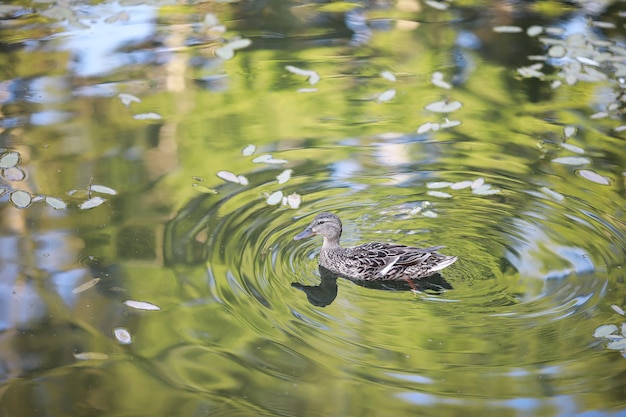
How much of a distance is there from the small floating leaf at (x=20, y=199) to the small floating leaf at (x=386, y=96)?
135 inches

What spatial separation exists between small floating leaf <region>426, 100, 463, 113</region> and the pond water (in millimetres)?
22

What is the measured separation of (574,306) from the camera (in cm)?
555

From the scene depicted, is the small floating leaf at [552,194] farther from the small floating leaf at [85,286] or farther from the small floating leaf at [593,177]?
the small floating leaf at [85,286]

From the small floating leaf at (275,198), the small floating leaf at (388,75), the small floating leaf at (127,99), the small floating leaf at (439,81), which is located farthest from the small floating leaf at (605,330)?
the small floating leaf at (127,99)

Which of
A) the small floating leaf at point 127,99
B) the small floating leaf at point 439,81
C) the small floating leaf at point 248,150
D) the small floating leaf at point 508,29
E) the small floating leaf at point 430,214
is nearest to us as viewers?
the small floating leaf at point 430,214

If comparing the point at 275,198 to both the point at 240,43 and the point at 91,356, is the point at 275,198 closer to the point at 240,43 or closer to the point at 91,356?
the point at 91,356

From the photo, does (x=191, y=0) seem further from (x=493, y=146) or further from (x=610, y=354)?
(x=610, y=354)

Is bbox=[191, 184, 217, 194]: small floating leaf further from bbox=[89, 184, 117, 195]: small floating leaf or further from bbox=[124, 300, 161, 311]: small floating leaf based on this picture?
bbox=[124, 300, 161, 311]: small floating leaf

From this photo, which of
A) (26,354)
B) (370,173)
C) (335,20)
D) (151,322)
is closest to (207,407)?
(151,322)

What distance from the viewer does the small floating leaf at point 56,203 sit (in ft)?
21.7

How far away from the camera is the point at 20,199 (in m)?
6.61

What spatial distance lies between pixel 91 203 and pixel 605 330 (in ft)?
Answer: 12.4

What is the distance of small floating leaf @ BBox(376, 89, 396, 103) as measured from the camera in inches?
331

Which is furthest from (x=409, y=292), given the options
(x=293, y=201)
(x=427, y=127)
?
(x=427, y=127)
